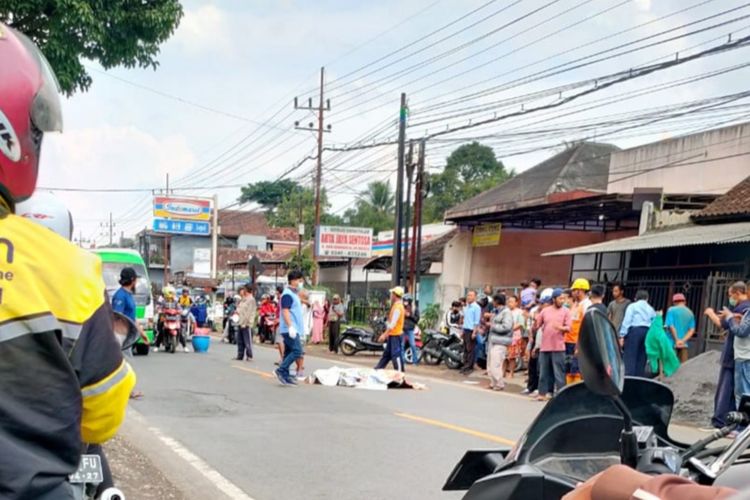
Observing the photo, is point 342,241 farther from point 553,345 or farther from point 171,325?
point 553,345


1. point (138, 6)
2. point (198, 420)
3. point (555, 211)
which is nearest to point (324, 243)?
point (555, 211)

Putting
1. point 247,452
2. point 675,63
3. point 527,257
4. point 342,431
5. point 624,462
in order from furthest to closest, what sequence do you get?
point 527,257 < point 675,63 < point 342,431 < point 247,452 < point 624,462

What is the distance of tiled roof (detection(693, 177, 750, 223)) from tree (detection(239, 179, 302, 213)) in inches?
2424

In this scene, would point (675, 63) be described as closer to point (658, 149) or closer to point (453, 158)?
point (658, 149)

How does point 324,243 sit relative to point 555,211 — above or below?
below

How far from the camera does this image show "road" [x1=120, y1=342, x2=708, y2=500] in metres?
6.18

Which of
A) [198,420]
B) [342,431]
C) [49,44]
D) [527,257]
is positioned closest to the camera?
[49,44]

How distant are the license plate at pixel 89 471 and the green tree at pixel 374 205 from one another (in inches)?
2385

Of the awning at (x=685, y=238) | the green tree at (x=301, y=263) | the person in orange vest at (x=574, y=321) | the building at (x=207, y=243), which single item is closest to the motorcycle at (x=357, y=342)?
the awning at (x=685, y=238)

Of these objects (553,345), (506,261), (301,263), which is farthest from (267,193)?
(553,345)

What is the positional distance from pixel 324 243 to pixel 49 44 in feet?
83.8

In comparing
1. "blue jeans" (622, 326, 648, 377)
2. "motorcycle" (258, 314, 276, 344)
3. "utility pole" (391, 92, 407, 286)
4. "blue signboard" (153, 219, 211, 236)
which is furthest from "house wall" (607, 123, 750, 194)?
"blue signboard" (153, 219, 211, 236)

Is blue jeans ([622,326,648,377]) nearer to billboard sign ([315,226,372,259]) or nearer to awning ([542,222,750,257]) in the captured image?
awning ([542,222,750,257])

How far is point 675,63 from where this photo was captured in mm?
13172
